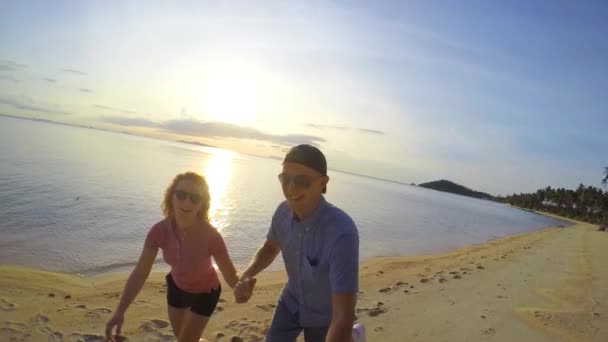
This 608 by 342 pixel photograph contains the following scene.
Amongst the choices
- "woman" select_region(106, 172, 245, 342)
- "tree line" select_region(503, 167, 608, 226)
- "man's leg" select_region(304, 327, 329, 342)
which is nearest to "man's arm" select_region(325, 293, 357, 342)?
"man's leg" select_region(304, 327, 329, 342)

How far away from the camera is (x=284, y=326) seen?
323cm

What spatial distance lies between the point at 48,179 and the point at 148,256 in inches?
822

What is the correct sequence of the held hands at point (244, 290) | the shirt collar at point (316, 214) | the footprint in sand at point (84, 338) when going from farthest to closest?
the footprint in sand at point (84, 338), the held hands at point (244, 290), the shirt collar at point (316, 214)

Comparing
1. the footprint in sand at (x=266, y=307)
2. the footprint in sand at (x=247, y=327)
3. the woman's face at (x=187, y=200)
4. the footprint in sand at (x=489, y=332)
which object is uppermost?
the woman's face at (x=187, y=200)

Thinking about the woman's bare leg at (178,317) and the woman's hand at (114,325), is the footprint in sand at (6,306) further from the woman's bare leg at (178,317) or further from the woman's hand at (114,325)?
the woman's hand at (114,325)

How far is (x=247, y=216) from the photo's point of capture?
20.5m

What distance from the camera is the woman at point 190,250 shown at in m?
3.83

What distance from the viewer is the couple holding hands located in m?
2.54

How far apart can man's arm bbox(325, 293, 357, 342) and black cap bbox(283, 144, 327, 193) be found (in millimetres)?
866

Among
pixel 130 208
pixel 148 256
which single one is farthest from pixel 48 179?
pixel 148 256

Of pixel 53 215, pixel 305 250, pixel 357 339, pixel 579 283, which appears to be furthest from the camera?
pixel 53 215

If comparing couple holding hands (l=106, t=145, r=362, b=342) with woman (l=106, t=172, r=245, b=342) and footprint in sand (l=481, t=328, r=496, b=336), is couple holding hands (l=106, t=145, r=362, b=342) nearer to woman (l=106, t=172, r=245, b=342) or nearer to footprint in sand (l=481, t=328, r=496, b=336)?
woman (l=106, t=172, r=245, b=342)

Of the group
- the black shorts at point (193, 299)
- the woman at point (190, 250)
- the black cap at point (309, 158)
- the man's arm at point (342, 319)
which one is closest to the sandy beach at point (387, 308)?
the black shorts at point (193, 299)

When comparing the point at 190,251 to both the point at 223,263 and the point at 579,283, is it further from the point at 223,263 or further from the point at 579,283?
the point at 579,283
